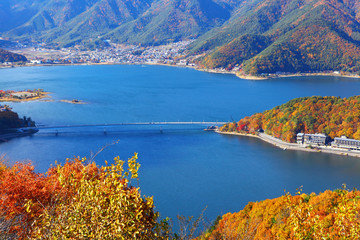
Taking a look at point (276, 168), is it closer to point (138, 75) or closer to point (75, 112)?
point (75, 112)

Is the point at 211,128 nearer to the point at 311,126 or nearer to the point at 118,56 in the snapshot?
the point at 311,126

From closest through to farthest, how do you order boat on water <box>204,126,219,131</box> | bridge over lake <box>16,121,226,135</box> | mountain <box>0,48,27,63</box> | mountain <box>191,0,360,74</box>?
bridge over lake <box>16,121,226,135</box> < boat on water <box>204,126,219,131</box> < mountain <box>191,0,360,74</box> < mountain <box>0,48,27,63</box>

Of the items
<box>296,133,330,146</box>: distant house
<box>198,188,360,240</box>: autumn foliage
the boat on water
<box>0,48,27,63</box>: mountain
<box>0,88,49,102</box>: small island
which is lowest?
<box>198,188,360,240</box>: autumn foliage

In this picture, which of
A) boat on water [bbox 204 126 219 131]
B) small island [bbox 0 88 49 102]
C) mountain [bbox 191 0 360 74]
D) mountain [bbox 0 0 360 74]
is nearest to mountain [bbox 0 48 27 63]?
mountain [bbox 0 0 360 74]

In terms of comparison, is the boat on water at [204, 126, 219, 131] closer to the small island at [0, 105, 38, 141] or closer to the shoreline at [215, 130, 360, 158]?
the shoreline at [215, 130, 360, 158]

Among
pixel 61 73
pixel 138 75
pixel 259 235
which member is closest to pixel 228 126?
pixel 259 235

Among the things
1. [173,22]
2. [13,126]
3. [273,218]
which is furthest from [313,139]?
[173,22]
